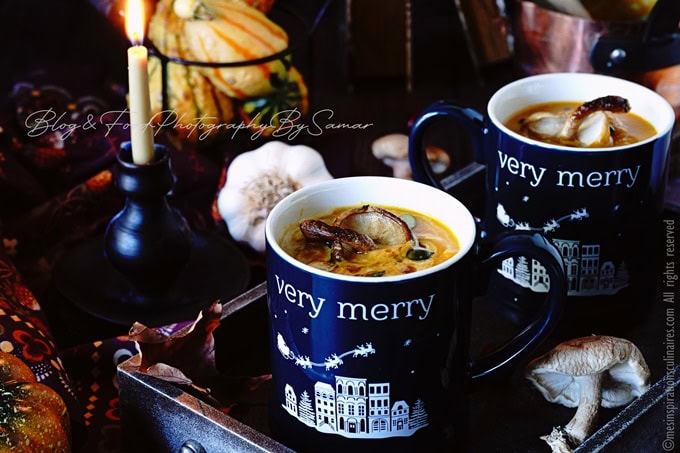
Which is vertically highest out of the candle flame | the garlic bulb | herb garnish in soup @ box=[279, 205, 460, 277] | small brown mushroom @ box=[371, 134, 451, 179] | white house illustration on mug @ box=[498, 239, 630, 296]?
the candle flame

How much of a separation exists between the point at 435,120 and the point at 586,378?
0.23m

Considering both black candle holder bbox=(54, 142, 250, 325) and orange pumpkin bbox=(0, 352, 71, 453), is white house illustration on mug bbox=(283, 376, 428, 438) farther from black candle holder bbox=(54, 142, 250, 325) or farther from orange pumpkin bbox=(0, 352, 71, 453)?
black candle holder bbox=(54, 142, 250, 325)

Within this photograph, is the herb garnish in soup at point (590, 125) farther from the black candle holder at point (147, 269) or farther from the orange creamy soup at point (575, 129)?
the black candle holder at point (147, 269)

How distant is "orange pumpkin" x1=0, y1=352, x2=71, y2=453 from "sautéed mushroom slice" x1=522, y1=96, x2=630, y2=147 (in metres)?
0.42

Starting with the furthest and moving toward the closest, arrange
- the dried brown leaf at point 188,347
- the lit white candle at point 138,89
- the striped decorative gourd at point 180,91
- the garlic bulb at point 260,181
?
the striped decorative gourd at point 180,91
the garlic bulb at point 260,181
the lit white candle at point 138,89
the dried brown leaf at point 188,347

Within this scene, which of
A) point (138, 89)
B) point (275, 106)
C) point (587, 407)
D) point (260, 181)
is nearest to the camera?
point (587, 407)

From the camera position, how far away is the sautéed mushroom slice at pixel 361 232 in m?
0.64

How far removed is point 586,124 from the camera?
772 mm

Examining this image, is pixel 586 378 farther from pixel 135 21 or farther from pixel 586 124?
pixel 135 21

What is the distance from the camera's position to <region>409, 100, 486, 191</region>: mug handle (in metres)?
0.79

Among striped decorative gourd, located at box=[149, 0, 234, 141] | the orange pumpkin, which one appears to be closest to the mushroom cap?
the orange pumpkin

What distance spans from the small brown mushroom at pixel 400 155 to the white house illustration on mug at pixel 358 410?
0.55m

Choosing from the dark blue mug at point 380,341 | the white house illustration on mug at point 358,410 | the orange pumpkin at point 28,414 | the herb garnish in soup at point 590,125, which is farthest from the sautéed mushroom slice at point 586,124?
the orange pumpkin at point 28,414

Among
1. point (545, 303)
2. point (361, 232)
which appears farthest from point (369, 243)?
point (545, 303)
